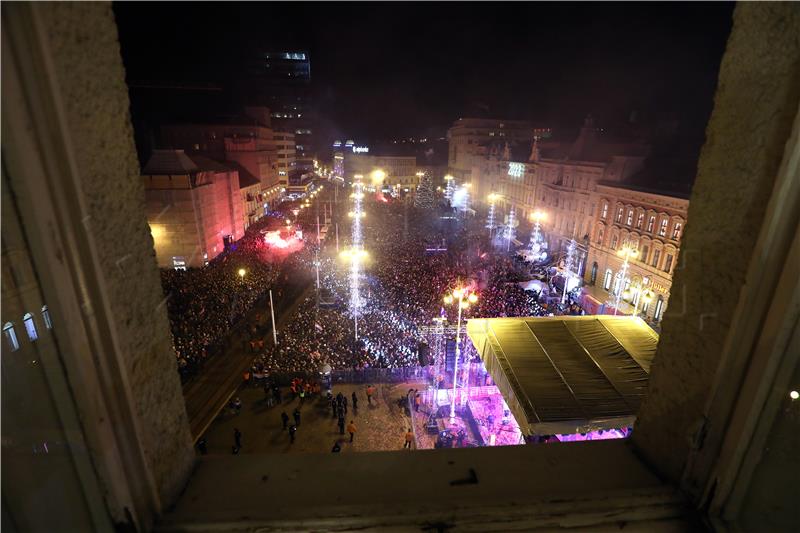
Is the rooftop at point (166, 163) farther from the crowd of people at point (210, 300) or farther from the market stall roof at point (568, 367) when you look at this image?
the market stall roof at point (568, 367)

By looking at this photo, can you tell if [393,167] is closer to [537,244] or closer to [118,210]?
[537,244]

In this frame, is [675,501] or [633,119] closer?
[675,501]

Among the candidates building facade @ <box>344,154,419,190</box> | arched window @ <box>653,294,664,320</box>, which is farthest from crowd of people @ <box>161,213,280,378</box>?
building facade @ <box>344,154,419,190</box>

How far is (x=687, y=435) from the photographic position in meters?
2.11

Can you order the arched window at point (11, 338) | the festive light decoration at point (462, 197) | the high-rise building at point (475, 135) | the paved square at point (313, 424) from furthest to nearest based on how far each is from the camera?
1. the high-rise building at point (475, 135)
2. the festive light decoration at point (462, 197)
3. the paved square at point (313, 424)
4. the arched window at point (11, 338)

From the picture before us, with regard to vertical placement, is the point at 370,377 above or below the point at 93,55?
below

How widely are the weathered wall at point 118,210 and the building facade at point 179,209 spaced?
29370mm

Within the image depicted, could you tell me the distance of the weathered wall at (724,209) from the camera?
1.67 m

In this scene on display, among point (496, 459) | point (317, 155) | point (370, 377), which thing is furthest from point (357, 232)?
point (317, 155)

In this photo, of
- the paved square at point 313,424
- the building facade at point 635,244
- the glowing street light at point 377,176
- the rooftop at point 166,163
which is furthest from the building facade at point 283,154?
→ the paved square at point 313,424

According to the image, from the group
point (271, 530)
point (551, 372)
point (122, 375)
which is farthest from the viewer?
point (551, 372)

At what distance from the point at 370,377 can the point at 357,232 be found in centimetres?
2664

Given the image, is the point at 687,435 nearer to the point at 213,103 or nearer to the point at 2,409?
the point at 2,409

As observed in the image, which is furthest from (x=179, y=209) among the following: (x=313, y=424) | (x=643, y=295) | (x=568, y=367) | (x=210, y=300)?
(x=643, y=295)
